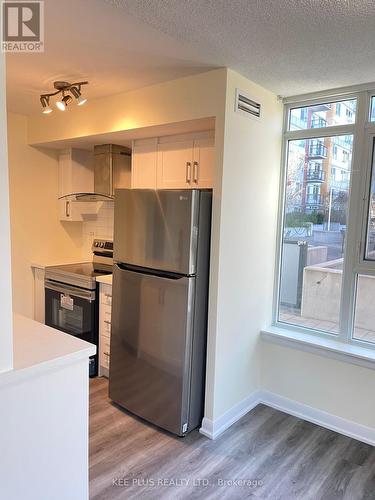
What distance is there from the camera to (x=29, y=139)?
12.7 feet

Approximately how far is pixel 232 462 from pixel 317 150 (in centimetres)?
231

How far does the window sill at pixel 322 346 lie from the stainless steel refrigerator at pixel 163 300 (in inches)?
28.0

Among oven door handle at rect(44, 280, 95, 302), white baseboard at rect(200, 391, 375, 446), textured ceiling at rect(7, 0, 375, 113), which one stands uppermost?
textured ceiling at rect(7, 0, 375, 113)

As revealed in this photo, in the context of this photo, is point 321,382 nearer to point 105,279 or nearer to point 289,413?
point 289,413

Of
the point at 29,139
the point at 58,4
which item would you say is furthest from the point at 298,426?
the point at 29,139

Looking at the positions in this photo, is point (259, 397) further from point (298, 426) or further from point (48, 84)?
point (48, 84)

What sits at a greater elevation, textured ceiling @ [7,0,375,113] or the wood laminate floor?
textured ceiling @ [7,0,375,113]

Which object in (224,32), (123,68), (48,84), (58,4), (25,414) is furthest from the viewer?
(48,84)

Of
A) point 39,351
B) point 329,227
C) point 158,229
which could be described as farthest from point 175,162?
point 39,351

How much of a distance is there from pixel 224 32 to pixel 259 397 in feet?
8.80

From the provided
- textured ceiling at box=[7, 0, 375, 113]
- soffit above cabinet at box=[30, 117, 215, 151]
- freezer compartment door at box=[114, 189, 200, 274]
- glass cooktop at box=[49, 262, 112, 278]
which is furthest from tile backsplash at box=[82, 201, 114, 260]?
textured ceiling at box=[7, 0, 375, 113]

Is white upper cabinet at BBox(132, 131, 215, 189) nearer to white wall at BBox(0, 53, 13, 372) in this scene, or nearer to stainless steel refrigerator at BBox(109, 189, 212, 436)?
stainless steel refrigerator at BBox(109, 189, 212, 436)

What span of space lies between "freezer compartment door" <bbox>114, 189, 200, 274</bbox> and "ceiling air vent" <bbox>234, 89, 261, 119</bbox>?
0.67m

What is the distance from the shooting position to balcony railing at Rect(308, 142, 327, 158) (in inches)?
113
